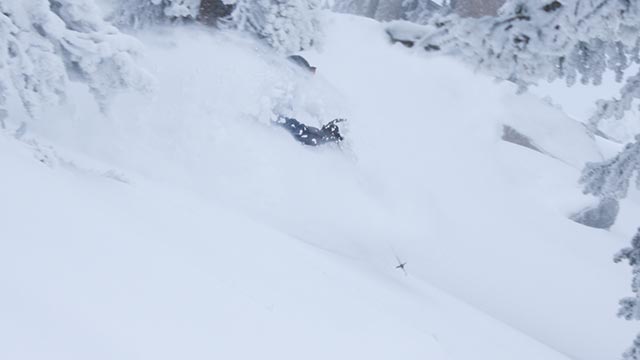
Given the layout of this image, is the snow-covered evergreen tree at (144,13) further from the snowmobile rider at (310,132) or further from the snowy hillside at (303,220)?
the snowmobile rider at (310,132)

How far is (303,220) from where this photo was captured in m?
8.74

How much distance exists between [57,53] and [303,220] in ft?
12.5

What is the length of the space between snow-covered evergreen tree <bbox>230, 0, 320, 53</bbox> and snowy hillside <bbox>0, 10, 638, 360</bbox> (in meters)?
0.30

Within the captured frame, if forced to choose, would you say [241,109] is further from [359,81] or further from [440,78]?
[440,78]

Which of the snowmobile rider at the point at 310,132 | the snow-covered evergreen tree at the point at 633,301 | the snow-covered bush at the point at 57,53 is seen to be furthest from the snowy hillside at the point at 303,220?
the snow-covered evergreen tree at the point at 633,301

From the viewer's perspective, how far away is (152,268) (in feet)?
15.3

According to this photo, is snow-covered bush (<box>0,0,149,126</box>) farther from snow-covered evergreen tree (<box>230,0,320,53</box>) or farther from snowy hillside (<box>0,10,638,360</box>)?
snow-covered evergreen tree (<box>230,0,320,53</box>)

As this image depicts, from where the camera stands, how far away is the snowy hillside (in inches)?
167

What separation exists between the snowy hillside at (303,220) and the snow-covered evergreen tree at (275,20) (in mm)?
296

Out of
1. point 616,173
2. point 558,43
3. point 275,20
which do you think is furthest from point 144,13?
point 616,173

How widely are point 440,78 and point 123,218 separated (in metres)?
10.5

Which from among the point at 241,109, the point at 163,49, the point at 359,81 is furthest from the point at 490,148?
the point at 163,49

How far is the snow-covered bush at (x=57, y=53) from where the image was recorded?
555 centimetres

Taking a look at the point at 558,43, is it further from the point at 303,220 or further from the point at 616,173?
the point at 303,220
